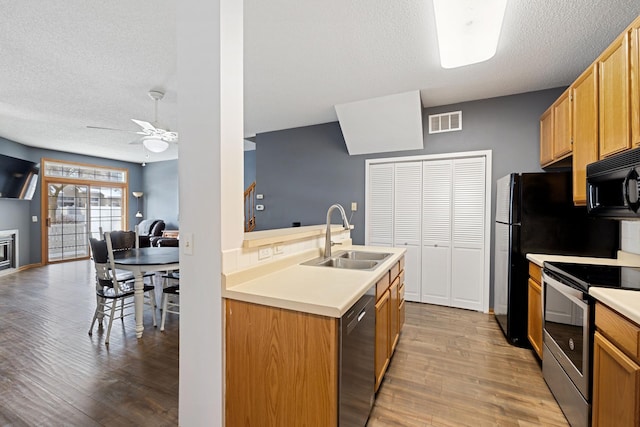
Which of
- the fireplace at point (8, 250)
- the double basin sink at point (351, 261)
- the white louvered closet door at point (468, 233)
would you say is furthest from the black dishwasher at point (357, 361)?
the fireplace at point (8, 250)

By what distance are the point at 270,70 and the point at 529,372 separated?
11.6 ft

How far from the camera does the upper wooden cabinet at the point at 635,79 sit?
1641 millimetres

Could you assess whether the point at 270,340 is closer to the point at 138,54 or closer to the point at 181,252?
the point at 181,252

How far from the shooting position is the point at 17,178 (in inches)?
216

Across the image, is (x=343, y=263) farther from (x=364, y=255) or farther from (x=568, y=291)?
(x=568, y=291)

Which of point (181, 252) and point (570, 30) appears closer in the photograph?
point (181, 252)

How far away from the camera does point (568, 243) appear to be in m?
2.45

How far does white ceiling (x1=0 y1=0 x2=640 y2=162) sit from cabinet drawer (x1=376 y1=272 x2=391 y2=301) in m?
1.90

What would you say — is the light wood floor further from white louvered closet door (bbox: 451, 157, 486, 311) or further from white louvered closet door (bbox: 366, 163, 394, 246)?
white louvered closet door (bbox: 366, 163, 394, 246)

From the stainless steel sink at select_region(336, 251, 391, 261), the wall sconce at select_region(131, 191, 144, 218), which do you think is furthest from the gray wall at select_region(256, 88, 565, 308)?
the wall sconce at select_region(131, 191, 144, 218)

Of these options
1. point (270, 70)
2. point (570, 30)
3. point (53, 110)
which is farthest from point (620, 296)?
point (53, 110)

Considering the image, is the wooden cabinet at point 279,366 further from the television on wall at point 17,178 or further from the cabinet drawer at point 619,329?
the television on wall at point 17,178

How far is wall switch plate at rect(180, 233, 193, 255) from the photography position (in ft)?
4.83

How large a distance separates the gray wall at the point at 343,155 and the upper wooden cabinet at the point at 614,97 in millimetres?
1429
